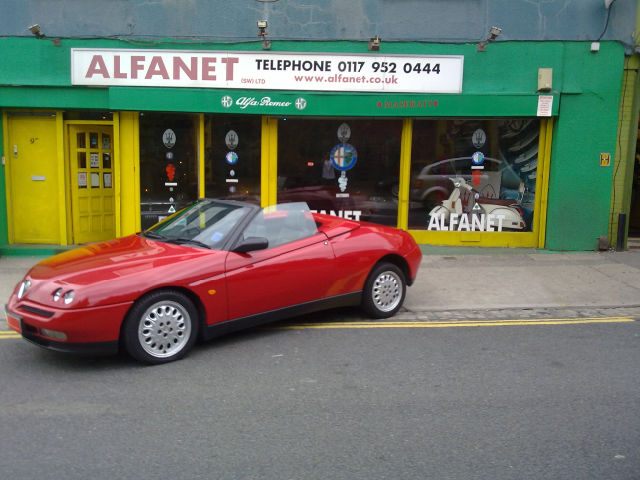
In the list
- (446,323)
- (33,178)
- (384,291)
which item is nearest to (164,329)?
(384,291)

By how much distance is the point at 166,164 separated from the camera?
37.3 feet

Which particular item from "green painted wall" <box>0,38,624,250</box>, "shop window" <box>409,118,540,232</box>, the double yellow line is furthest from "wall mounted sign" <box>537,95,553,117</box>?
the double yellow line

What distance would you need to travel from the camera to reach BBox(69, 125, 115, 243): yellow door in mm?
11219

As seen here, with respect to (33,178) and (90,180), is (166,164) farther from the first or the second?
(33,178)

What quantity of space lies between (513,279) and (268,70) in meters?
5.53

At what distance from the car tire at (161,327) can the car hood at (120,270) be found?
146 millimetres

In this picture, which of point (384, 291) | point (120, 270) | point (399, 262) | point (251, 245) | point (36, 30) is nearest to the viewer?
point (120, 270)

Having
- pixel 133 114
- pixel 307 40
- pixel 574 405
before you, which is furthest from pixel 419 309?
pixel 133 114

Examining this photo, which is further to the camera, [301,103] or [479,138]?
[479,138]

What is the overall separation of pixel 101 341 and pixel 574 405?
3841mm

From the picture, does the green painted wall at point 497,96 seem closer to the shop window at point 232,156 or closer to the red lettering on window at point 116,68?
the red lettering on window at point 116,68

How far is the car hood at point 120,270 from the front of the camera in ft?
16.9

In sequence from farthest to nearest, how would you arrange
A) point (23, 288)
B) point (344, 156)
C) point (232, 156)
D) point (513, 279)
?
1. point (344, 156)
2. point (232, 156)
3. point (513, 279)
4. point (23, 288)

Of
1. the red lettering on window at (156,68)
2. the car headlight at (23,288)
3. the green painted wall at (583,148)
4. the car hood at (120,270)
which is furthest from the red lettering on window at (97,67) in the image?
the green painted wall at (583,148)
